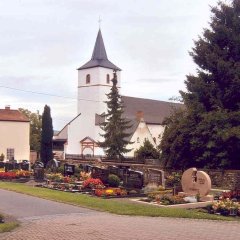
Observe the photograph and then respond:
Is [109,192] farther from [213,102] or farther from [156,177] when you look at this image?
[213,102]

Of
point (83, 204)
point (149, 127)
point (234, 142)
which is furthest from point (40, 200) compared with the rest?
point (149, 127)

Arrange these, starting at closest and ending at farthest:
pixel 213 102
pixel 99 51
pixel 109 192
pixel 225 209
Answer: pixel 225 209
pixel 109 192
pixel 213 102
pixel 99 51

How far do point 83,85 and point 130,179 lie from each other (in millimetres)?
61013

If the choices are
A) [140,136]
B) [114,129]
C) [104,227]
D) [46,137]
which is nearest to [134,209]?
[104,227]

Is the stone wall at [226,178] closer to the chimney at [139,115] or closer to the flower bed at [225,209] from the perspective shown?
the flower bed at [225,209]

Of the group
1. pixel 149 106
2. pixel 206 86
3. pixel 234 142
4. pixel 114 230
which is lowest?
pixel 114 230

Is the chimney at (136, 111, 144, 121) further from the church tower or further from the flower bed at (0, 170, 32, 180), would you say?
the flower bed at (0, 170, 32, 180)

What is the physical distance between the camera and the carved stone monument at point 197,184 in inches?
725

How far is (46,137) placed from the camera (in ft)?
144

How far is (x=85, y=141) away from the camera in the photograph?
249ft

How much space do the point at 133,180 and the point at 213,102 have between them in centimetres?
876

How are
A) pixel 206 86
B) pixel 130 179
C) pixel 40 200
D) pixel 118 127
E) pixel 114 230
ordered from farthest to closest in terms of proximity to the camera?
pixel 118 127 < pixel 206 86 < pixel 130 179 < pixel 40 200 < pixel 114 230

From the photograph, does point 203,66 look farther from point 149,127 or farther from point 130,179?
point 149,127

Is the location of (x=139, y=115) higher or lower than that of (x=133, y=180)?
higher
